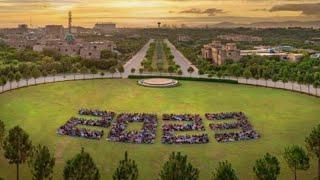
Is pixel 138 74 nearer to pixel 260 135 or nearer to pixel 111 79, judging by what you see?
pixel 111 79

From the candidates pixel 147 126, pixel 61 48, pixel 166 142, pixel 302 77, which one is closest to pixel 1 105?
pixel 147 126

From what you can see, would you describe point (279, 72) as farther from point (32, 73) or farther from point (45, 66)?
point (45, 66)

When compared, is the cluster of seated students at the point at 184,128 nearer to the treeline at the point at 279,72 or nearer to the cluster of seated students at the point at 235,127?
the cluster of seated students at the point at 235,127

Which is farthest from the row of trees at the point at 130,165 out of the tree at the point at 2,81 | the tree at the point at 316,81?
the tree at the point at 316,81

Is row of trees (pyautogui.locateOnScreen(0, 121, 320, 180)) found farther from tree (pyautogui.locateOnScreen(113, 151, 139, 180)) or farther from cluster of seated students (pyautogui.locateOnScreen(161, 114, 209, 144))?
cluster of seated students (pyautogui.locateOnScreen(161, 114, 209, 144))

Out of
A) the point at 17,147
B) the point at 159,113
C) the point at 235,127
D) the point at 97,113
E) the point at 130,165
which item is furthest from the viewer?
the point at 159,113

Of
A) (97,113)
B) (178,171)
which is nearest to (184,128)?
(97,113)

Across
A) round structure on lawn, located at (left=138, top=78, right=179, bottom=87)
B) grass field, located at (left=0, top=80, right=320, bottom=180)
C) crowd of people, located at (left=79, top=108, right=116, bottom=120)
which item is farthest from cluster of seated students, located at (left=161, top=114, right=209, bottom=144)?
round structure on lawn, located at (left=138, top=78, right=179, bottom=87)
